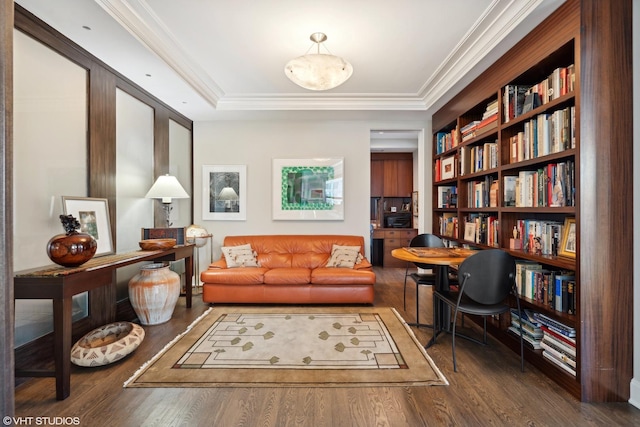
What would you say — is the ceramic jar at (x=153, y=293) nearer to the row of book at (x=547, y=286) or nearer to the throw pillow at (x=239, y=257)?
the throw pillow at (x=239, y=257)

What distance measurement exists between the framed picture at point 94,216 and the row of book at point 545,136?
3.79m

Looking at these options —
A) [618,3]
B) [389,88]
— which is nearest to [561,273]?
[618,3]

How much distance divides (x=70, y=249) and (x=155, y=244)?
3.31 ft

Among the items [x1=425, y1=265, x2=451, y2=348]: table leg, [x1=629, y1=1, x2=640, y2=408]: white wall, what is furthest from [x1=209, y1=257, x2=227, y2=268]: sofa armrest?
[x1=629, y1=1, x2=640, y2=408]: white wall

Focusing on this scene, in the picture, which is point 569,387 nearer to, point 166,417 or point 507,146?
point 507,146

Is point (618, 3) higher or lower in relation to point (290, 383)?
higher

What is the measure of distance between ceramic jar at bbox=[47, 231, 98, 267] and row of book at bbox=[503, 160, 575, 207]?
11.1 feet

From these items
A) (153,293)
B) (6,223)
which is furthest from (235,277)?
(6,223)

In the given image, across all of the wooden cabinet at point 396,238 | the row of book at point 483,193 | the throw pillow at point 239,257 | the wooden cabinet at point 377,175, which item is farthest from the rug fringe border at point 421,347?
the wooden cabinet at point 377,175

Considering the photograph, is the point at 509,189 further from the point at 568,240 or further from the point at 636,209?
the point at 636,209

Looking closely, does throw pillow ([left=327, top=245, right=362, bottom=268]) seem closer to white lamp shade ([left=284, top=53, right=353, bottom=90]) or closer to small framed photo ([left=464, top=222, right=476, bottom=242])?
small framed photo ([left=464, top=222, right=476, bottom=242])

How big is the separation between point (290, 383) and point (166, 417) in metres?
0.76

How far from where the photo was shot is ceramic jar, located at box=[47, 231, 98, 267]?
1930 millimetres

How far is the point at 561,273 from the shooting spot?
224 cm
